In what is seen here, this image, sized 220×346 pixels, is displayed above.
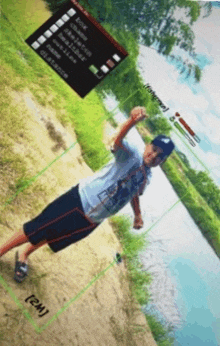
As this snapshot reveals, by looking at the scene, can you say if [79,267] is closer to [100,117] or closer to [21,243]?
[21,243]

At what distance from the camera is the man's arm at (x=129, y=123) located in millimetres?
871

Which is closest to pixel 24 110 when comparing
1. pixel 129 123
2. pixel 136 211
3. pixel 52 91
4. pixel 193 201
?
pixel 52 91

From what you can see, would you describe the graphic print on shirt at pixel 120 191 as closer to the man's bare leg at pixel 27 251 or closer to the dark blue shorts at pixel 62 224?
the dark blue shorts at pixel 62 224

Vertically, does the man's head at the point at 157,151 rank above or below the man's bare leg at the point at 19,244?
below

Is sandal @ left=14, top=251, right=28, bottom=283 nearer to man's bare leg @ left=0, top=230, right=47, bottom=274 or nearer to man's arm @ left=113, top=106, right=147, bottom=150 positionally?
man's bare leg @ left=0, top=230, right=47, bottom=274

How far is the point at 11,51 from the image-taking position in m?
0.94

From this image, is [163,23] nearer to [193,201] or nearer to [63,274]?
[193,201]

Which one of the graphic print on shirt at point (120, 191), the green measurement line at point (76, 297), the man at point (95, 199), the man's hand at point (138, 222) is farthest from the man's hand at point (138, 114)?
the green measurement line at point (76, 297)

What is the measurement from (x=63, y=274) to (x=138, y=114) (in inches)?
17.1

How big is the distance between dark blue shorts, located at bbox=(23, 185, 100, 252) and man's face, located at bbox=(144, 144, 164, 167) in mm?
188

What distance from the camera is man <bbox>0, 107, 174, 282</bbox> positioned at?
2.85 ft

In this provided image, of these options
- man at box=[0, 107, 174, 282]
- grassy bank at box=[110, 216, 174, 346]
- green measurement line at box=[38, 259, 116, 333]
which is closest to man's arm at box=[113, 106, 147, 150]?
man at box=[0, 107, 174, 282]

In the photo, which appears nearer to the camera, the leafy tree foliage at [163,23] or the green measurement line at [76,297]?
the green measurement line at [76,297]

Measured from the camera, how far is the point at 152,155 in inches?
34.4
